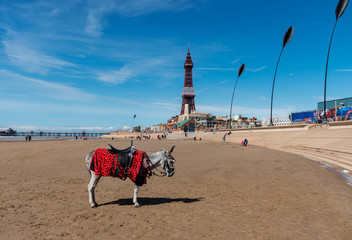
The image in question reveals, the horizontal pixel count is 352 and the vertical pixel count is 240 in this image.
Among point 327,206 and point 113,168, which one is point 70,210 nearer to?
point 113,168

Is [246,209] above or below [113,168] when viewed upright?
below

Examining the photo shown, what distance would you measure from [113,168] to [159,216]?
89.4 inches

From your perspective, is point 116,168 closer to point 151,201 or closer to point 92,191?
point 92,191

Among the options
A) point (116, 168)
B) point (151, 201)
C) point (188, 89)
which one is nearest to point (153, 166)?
point (116, 168)

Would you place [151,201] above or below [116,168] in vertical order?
below

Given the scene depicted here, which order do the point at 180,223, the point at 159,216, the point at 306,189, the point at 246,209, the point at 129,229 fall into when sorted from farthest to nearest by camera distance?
the point at 306,189 < the point at 246,209 < the point at 159,216 < the point at 180,223 < the point at 129,229

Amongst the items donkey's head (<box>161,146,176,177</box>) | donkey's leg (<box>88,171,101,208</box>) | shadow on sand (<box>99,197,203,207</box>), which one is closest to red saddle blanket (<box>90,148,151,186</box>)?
donkey's leg (<box>88,171,101,208</box>)

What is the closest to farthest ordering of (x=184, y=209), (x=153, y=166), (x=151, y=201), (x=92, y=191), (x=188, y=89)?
1. (x=184, y=209)
2. (x=92, y=191)
3. (x=153, y=166)
4. (x=151, y=201)
5. (x=188, y=89)

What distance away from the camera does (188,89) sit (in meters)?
178

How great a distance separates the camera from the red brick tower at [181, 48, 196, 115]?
584 ft

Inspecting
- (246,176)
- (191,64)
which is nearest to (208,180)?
(246,176)

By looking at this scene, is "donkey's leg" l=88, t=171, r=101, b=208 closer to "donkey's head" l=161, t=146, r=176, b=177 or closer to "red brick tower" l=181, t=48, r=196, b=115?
"donkey's head" l=161, t=146, r=176, b=177

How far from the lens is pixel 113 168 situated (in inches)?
285

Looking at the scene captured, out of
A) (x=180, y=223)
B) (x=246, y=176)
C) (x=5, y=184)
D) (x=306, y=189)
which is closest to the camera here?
(x=180, y=223)
